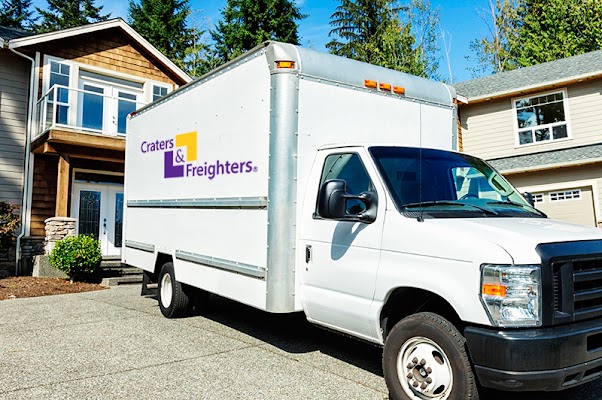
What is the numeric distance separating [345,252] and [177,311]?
3735mm

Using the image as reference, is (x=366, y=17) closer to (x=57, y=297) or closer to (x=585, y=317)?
(x=57, y=297)

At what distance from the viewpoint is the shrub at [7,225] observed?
39.7 ft

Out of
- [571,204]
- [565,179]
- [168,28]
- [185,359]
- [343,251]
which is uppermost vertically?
[168,28]

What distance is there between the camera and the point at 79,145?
13.2 metres

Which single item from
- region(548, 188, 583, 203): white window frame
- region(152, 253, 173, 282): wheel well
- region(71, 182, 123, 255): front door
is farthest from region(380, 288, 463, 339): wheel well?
region(548, 188, 583, 203): white window frame

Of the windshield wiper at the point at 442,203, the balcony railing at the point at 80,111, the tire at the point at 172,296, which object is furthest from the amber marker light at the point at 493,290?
the balcony railing at the point at 80,111

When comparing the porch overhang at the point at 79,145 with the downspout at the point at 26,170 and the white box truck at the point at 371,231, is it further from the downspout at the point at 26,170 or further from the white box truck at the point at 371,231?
the white box truck at the point at 371,231

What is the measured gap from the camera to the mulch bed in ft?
34.2

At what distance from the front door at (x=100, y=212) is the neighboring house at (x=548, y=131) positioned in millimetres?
12771

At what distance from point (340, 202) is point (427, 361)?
4.58ft

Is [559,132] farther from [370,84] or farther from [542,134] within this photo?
[370,84]

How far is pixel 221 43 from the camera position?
32781mm

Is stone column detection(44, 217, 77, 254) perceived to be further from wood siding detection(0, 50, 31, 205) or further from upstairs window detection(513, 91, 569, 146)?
upstairs window detection(513, 91, 569, 146)

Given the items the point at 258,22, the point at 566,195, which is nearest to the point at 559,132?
the point at 566,195
